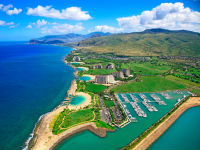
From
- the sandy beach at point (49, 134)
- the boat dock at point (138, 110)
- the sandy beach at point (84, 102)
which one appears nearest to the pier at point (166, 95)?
the boat dock at point (138, 110)

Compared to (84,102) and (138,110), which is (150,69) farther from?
(84,102)

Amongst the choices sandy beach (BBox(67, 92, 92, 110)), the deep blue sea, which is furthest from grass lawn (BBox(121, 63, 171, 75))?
sandy beach (BBox(67, 92, 92, 110))

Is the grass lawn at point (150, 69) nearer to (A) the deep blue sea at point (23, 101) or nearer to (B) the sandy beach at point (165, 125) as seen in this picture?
(B) the sandy beach at point (165, 125)

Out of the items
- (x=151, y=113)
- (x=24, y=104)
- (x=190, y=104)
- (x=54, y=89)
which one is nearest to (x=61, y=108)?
(x=24, y=104)

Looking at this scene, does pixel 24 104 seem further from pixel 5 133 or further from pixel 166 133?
pixel 166 133

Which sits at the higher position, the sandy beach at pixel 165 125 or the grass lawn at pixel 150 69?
the grass lawn at pixel 150 69

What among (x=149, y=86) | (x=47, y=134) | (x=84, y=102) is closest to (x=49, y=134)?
(x=47, y=134)
